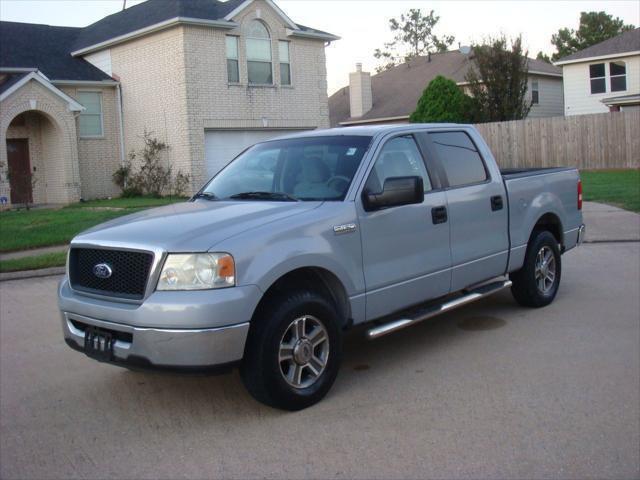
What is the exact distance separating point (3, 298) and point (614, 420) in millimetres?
7201

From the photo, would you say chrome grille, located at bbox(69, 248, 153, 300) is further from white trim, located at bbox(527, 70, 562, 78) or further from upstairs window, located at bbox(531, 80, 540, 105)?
upstairs window, located at bbox(531, 80, 540, 105)

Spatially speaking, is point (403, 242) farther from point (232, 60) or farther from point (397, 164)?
point (232, 60)

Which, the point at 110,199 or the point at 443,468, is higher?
the point at 110,199

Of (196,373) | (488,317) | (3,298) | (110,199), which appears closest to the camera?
(196,373)

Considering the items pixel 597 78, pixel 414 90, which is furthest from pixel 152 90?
pixel 597 78

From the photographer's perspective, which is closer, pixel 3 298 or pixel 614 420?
pixel 614 420

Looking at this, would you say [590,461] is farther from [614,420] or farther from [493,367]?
[493,367]

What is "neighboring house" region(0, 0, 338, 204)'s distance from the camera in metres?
24.0

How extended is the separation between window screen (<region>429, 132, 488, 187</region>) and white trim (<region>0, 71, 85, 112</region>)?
18451mm

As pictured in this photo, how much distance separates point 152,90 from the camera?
83.4 feet

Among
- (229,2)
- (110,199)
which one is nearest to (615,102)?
(229,2)

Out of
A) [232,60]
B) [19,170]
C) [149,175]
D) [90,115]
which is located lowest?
[149,175]

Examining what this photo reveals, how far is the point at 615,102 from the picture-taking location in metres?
35.4

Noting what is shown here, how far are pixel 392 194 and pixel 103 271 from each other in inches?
82.8
